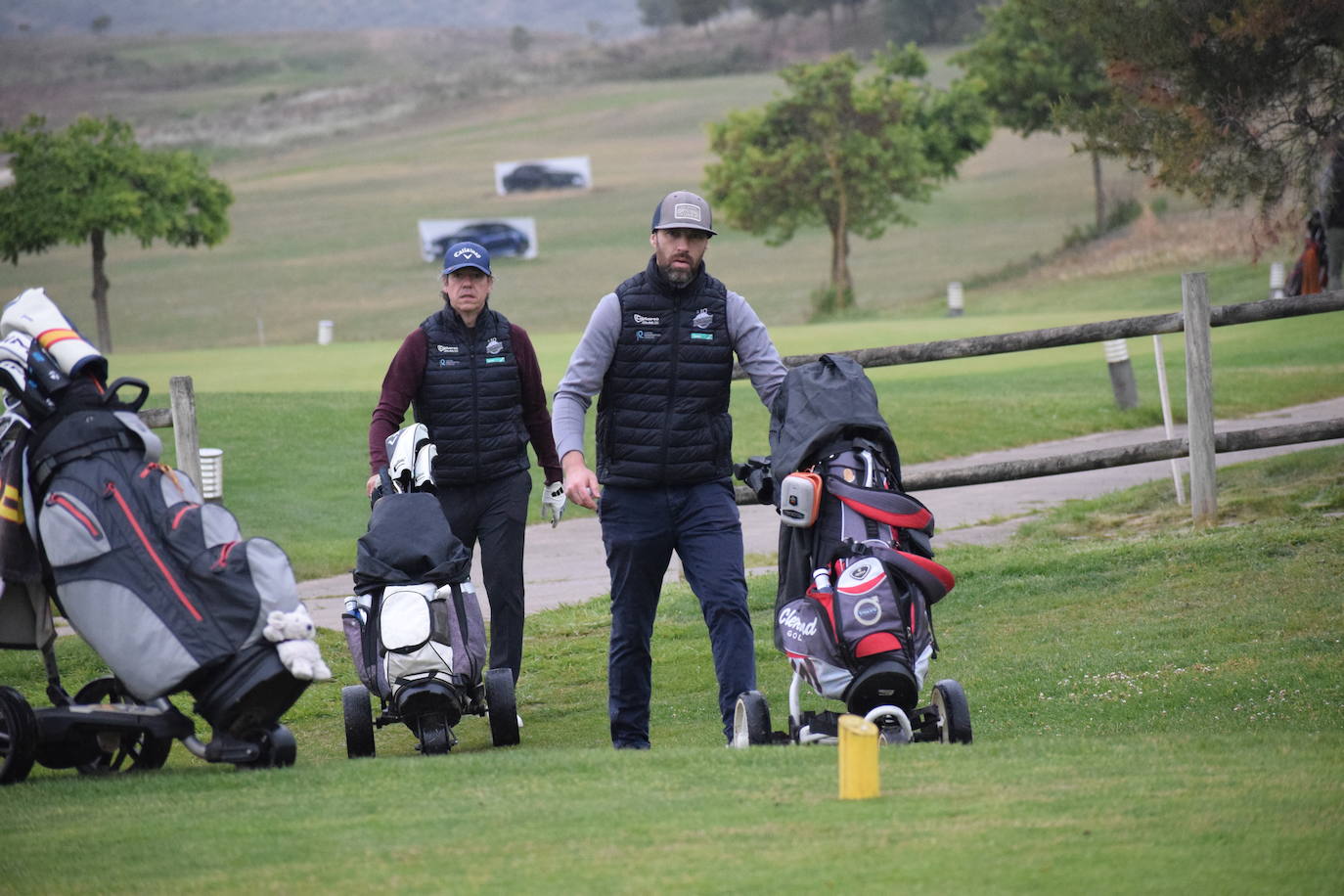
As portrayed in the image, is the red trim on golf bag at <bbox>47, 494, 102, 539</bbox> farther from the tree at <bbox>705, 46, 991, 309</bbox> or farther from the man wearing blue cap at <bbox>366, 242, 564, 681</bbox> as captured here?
the tree at <bbox>705, 46, 991, 309</bbox>

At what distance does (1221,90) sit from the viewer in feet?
42.3

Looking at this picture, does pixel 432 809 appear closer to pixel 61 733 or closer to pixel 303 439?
pixel 61 733

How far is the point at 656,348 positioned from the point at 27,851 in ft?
10.2

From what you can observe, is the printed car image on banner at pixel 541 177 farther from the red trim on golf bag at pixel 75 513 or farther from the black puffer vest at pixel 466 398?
the red trim on golf bag at pixel 75 513

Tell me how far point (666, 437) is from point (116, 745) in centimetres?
237

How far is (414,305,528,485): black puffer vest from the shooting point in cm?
743

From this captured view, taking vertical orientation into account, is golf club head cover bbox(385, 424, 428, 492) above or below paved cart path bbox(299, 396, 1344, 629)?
above

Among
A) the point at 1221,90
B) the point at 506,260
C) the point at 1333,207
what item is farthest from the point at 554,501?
the point at 506,260

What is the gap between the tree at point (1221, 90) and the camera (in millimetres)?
12617

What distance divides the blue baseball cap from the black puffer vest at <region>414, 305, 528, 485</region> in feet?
0.72

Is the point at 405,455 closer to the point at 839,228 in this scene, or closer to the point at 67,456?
the point at 67,456

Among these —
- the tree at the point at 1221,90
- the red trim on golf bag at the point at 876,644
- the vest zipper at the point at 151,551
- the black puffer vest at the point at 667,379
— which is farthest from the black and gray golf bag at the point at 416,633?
the tree at the point at 1221,90

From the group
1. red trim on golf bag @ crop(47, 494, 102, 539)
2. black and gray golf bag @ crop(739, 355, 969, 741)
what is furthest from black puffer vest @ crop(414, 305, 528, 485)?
red trim on golf bag @ crop(47, 494, 102, 539)

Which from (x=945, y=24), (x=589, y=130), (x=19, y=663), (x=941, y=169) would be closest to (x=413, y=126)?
(x=589, y=130)
